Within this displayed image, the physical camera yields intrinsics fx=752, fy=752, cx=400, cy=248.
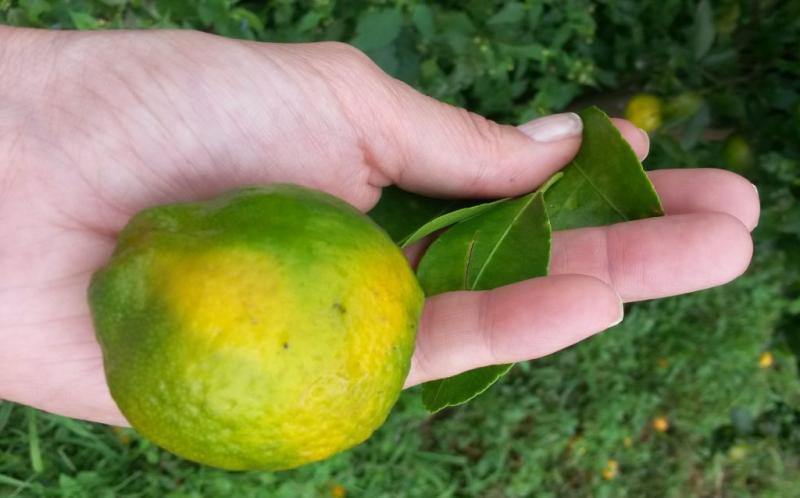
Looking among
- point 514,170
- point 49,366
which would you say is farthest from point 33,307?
point 514,170

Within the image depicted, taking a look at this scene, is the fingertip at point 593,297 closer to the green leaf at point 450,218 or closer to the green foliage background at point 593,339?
the green leaf at point 450,218

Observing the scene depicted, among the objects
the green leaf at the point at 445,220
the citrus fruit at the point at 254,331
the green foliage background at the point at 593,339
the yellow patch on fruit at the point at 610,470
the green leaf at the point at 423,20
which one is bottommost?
the yellow patch on fruit at the point at 610,470

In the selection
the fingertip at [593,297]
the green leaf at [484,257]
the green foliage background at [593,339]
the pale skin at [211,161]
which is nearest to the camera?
the fingertip at [593,297]

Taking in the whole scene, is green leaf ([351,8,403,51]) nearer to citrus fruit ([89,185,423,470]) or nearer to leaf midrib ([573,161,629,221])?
leaf midrib ([573,161,629,221])

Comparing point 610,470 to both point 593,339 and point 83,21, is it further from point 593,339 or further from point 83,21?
point 83,21

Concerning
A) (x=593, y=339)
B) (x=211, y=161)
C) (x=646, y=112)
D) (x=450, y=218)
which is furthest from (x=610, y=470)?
(x=211, y=161)

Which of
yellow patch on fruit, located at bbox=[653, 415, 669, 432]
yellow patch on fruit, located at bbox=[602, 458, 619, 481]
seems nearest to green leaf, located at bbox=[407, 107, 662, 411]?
yellow patch on fruit, located at bbox=[602, 458, 619, 481]

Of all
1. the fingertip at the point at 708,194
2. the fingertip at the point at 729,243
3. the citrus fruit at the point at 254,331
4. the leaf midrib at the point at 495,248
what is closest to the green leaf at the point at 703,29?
the fingertip at the point at 708,194
